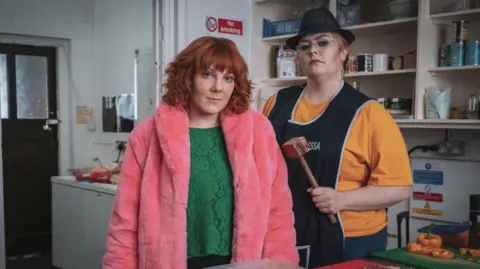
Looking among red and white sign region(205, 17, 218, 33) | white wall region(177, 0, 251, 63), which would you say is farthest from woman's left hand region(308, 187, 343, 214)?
red and white sign region(205, 17, 218, 33)

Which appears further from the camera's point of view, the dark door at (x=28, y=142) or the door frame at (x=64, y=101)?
the door frame at (x=64, y=101)

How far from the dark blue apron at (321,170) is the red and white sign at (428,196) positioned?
147 centimetres

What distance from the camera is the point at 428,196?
2.95 meters

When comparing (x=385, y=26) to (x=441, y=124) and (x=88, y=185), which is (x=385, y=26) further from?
(x=88, y=185)

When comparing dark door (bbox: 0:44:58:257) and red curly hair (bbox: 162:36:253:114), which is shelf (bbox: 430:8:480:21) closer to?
red curly hair (bbox: 162:36:253:114)

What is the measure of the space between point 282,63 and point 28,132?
2.46 metres

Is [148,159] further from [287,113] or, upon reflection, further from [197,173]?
[287,113]

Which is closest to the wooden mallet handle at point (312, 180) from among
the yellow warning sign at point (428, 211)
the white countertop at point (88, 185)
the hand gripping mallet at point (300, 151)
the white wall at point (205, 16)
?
the hand gripping mallet at point (300, 151)

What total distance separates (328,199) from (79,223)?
2.60 m

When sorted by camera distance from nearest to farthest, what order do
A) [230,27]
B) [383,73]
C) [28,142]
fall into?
[383,73] < [230,27] < [28,142]

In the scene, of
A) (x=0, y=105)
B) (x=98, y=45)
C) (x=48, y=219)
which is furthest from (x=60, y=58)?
(x=48, y=219)

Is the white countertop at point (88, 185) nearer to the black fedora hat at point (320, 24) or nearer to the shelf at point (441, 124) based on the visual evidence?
the shelf at point (441, 124)

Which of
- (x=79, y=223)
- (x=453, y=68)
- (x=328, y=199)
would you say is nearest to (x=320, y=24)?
(x=328, y=199)

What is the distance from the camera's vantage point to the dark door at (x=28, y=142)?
4.58 metres
